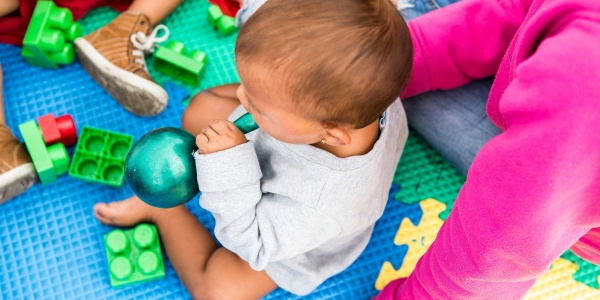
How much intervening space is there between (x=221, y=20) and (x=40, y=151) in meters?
0.39

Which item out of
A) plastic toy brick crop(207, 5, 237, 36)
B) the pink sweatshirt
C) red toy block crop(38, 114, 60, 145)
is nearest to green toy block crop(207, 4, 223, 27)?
plastic toy brick crop(207, 5, 237, 36)

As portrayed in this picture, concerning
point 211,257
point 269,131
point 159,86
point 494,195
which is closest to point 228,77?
point 159,86

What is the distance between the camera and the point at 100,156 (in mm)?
944

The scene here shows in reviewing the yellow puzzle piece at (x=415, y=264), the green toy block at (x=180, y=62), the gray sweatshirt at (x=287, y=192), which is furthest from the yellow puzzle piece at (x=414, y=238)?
the green toy block at (x=180, y=62)

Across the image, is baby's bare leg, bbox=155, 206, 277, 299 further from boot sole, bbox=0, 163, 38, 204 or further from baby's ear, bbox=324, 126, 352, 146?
baby's ear, bbox=324, 126, 352, 146

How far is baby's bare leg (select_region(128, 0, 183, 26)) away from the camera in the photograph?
105 centimetres

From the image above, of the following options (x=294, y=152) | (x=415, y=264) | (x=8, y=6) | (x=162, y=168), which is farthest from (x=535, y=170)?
(x=8, y=6)

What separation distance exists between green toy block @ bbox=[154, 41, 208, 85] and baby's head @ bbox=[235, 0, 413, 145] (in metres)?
0.45

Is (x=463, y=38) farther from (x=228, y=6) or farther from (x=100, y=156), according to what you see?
(x=100, y=156)

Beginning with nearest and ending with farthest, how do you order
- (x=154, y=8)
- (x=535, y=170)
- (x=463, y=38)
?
(x=535, y=170) → (x=463, y=38) → (x=154, y=8)

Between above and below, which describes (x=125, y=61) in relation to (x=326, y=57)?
below

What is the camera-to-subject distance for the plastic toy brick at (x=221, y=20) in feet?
3.52

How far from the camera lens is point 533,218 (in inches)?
19.1

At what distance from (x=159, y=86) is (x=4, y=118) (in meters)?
0.27
